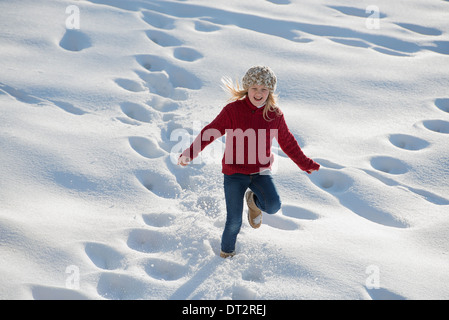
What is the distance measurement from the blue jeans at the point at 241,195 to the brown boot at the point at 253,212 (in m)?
→ 0.09

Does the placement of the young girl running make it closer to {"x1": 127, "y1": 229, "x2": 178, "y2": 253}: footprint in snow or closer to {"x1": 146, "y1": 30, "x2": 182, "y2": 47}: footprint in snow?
{"x1": 127, "y1": 229, "x2": 178, "y2": 253}: footprint in snow

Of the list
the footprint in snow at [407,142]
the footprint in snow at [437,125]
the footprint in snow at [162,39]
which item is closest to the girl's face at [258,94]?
the footprint in snow at [407,142]

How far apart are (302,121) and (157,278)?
6.93ft

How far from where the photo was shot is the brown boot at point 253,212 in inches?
107

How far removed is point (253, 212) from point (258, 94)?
73 cm

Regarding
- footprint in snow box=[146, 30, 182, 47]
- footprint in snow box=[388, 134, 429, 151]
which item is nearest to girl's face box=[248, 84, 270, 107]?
footprint in snow box=[388, 134, 429, 151]

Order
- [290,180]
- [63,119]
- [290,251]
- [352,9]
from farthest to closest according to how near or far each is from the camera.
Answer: [352,9] < [63,119] < [290,180] < [290,251]

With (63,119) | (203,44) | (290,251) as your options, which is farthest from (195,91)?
(290,251)

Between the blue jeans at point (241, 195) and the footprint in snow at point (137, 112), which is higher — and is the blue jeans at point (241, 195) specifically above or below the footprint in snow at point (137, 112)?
above

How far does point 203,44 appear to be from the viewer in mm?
5035

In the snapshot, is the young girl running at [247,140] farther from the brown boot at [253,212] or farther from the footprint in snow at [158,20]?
the footprint in snow at [158,20]

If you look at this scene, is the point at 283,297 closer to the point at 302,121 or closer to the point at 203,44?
the point at 302,121

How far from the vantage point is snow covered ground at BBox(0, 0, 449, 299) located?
2.54 metres

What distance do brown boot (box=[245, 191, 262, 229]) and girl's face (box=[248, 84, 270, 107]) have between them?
0.57 meters
